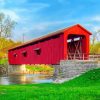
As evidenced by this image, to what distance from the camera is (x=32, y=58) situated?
42.8 metres

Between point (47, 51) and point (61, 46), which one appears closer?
point (61, 46)

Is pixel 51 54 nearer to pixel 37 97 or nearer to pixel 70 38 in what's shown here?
pixel 70 38

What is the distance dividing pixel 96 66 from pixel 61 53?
6154mm

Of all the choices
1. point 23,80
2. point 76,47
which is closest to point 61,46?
point 76,47

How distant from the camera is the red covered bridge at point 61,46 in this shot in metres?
32.3

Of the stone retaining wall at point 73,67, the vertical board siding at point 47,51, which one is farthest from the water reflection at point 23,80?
the stone retaining wall at point 73,67

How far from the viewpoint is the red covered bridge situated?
32281 millimetres

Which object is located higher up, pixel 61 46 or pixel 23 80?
pixel 61 46

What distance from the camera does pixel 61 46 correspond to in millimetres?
32500

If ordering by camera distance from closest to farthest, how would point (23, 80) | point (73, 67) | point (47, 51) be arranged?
point (73, 67), point (47, 51), point (23, 80)

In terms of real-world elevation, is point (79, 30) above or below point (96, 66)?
above

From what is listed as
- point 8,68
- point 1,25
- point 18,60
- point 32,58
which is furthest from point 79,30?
Answer: point 1,25

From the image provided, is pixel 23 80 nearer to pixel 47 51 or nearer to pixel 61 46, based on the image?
pixel 47 51

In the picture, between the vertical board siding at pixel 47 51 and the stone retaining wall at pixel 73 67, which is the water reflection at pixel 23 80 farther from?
the stone retaining wall at pixel 73 67
